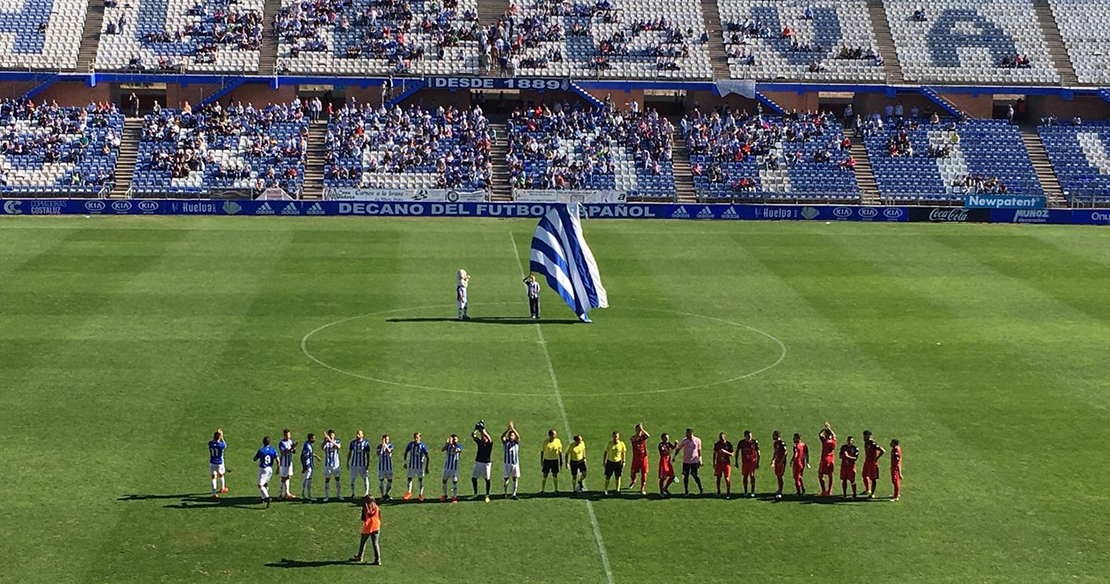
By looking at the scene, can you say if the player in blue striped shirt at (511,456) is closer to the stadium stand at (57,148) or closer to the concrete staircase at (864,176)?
the stadium stand at (57,148)

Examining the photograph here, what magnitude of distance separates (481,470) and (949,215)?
152ft

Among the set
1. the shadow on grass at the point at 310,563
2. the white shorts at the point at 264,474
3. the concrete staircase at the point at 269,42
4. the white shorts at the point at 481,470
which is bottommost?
the shadow on grass at the point at 310,563

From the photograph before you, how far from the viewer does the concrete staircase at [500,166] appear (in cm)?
7206

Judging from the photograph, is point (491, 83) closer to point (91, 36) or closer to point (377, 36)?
point (377, 36)

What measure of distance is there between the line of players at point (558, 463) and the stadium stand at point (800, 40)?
187 ft

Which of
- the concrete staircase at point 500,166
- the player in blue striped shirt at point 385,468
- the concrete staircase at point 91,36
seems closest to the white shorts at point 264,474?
the player in blue striped shirt at point 385,468

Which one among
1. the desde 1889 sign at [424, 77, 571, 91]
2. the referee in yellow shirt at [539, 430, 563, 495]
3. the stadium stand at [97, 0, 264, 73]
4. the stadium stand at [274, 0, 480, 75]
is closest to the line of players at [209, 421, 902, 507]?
the referee in yellow shirt at [539, 430, 563, 495]

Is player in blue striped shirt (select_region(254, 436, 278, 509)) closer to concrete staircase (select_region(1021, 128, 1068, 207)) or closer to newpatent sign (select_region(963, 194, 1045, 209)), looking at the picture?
newpatent sign (select_region(963, 194, 1045, 209))

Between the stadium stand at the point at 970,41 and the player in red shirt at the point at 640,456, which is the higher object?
the stadium stand at the point at 970,41

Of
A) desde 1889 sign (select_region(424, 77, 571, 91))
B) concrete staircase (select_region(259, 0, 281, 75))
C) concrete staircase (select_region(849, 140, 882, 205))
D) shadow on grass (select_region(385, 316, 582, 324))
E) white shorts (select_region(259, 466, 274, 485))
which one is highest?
concrete staircase (select_region(259, 0, 281, 75))

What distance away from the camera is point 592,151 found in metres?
75.8

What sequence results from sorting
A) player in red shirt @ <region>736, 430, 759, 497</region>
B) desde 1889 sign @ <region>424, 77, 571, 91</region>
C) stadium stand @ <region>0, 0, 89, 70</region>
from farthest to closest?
stadium stand @ <region>0, 0, 89, 70</region> < desde 1889 sign @ <region>424, 77, 571, 91</region> < player in red shirt @ <region>736, 430, 759, 497</region>

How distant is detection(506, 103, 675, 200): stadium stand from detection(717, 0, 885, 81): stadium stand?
8.27m

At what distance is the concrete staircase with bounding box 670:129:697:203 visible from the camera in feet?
240
